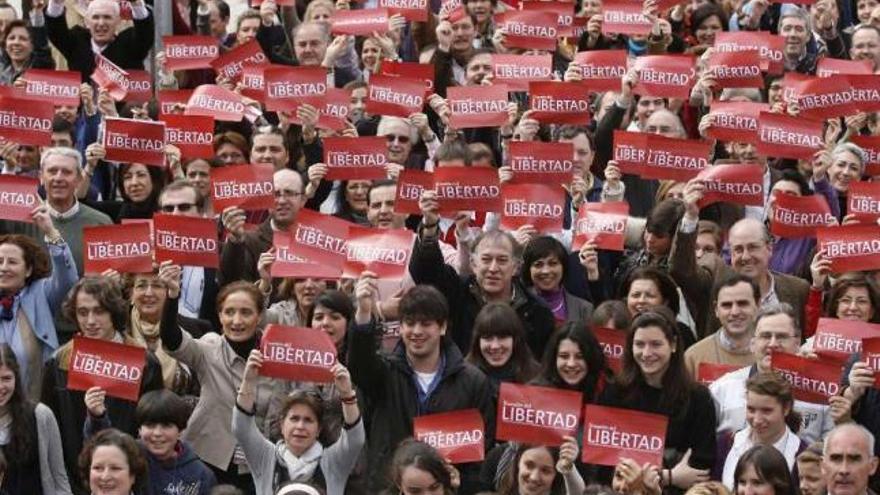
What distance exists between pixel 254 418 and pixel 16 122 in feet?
11.3

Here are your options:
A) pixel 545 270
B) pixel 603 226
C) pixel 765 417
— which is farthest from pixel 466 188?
pixel 765 417

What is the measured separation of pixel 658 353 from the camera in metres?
13.9

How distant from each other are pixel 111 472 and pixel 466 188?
3435 mm

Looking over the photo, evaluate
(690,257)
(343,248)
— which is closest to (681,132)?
(690,257)

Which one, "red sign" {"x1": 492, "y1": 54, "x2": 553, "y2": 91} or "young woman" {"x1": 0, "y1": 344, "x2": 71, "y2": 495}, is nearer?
"young woman" {"x1": 0, "y1": 344, "x2": 71, "y2": 495}

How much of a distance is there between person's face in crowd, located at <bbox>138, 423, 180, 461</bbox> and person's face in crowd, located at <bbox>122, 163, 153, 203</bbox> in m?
3.16

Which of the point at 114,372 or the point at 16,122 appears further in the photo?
the point at 16,122

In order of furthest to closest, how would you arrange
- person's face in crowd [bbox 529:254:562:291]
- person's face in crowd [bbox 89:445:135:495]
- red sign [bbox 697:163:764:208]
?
red sign [bbox 697:163:764:208] < person's face in crowd [bbox 529:254:562:291] < person's face in crowd [bbox 89:445:135:495]

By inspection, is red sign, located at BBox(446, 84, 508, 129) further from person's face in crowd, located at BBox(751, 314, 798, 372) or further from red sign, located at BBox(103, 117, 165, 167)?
person's face in crowd, located at BBox(751, 314, 798, 372)

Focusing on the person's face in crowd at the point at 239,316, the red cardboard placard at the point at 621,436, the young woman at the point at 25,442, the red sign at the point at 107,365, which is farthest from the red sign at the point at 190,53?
the red cardboard placard at the point at 621,436

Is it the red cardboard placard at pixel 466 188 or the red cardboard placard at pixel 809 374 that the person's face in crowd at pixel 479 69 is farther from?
the red cardboard placard at pixel 809 374

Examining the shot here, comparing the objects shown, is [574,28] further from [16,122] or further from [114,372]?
[114,372]

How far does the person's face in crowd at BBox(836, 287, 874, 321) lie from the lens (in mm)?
14734

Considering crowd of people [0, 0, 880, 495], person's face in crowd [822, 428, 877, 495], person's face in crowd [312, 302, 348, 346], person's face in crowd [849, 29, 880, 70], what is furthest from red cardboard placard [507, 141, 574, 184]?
person's face in crowd [822, 428, 877, 495]
